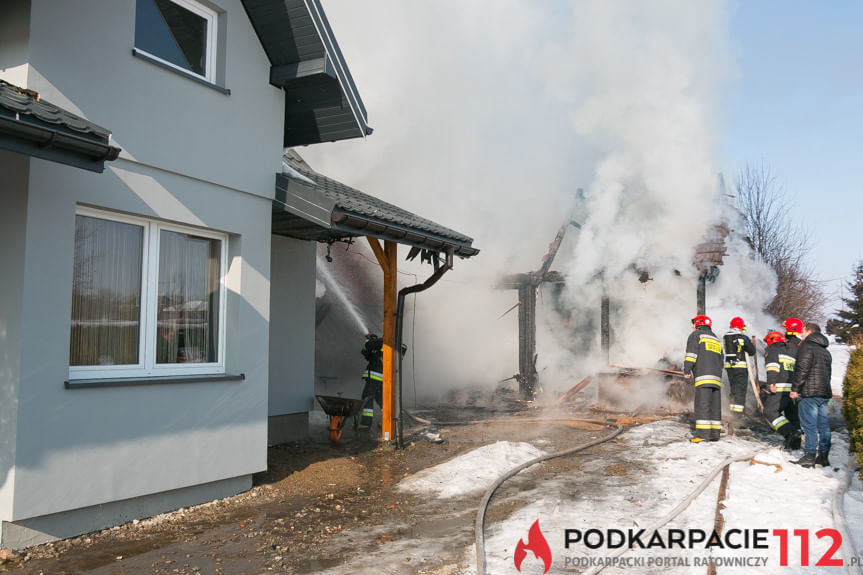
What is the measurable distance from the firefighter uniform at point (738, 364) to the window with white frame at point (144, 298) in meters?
8.40

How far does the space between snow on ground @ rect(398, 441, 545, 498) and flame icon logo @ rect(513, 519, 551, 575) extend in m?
1.67

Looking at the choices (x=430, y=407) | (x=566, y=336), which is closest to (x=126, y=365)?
(x=430, y=407)

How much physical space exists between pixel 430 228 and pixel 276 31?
2.95 meters

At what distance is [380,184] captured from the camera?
18.8m

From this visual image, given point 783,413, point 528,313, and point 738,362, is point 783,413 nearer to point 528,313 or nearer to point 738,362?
point 738,362

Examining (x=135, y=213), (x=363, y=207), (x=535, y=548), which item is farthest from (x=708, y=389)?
(x=135, y=213)

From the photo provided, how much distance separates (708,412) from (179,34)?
333 inches

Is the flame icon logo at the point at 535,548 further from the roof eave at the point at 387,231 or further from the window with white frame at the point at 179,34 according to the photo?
the window with white frame at the point at 179,34

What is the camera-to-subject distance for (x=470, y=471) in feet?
24.7

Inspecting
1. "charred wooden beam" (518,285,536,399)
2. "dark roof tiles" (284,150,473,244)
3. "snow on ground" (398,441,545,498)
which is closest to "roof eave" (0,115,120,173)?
"dark roof tiles" (284,150,473,244)

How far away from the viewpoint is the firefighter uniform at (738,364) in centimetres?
1069

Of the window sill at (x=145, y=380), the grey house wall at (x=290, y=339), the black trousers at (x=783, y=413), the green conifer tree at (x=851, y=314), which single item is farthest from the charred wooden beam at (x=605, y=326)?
the green conifer tree at (x=851, y=314)

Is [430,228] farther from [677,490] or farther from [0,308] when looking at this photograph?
[0,308]

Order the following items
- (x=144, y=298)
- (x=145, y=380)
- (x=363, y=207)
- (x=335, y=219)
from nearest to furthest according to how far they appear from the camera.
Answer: (x=145, y=380) → (x=144, y=298) → (x=335, y=219) → (x=363, y=207)
